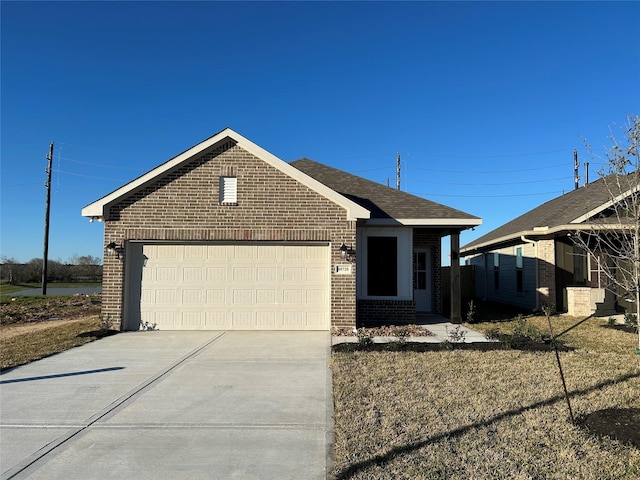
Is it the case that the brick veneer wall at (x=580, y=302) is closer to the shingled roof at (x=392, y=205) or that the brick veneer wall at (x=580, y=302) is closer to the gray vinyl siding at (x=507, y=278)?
the gray vinyl siding at (x=507, y=278)

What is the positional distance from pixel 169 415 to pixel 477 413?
345cm

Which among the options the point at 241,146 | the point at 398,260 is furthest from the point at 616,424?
the point at 241,146

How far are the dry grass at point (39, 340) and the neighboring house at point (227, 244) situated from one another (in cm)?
107

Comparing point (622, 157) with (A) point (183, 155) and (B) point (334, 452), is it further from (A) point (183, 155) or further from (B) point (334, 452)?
(A) point (183, 155)

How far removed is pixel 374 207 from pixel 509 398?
25.2 feet

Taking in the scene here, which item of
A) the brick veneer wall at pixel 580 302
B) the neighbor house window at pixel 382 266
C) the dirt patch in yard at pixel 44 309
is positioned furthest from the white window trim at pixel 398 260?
the dirt patch in yard at pixel 44 309

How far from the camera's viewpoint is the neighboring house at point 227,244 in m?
10.9

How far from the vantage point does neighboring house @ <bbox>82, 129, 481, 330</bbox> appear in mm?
10945

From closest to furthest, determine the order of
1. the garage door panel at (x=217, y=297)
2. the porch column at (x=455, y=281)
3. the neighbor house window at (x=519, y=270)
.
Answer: the garage door panel at (x=217, y=297) → the porch column at (x=455, y=281) → the neighbor house window at (x=519, y=270)

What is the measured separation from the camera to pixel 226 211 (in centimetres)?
1106

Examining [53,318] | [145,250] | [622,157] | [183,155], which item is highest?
[183,155]

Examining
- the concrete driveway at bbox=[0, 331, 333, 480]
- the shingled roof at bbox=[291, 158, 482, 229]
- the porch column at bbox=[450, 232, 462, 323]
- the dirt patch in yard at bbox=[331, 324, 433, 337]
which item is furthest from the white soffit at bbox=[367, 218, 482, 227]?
the concrete driveway at bbox=[0, 331, 333, 480]

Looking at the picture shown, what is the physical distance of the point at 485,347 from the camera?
852 cm

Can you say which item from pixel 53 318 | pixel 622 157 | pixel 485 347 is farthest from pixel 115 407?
pixel 53 318
